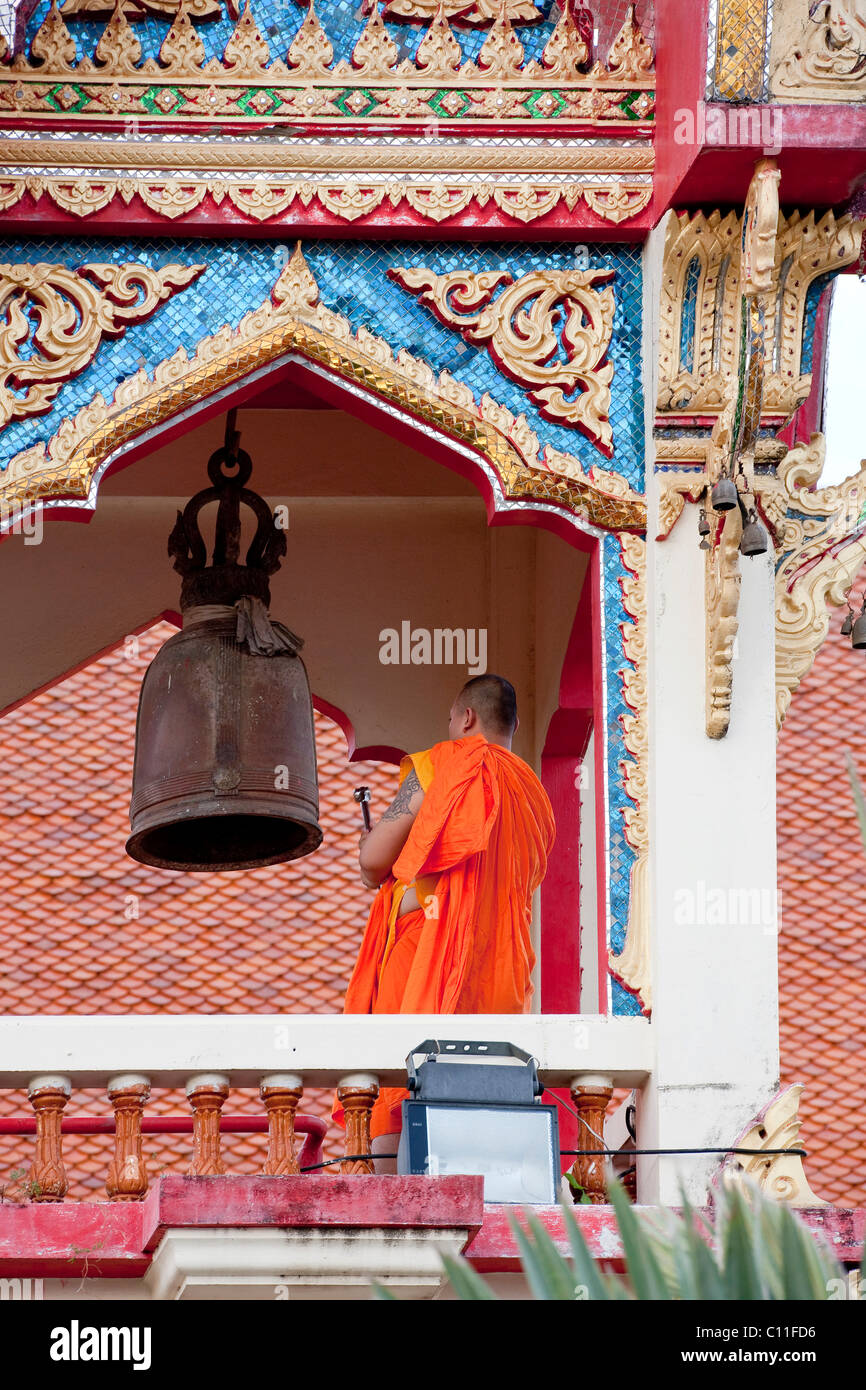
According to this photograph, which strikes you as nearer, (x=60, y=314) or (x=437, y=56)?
(x=60, y=314)

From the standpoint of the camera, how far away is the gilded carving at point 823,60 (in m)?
9.16

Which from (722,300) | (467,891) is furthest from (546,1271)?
(722,300)

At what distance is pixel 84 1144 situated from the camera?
15664 mm

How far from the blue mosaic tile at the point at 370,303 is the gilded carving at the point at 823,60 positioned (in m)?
0.83

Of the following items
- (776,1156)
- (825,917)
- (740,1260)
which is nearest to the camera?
(740,1260)

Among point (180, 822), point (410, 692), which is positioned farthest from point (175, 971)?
point (180, 822)

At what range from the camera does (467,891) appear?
9.62m

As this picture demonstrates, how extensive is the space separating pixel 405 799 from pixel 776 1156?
1.90 metres

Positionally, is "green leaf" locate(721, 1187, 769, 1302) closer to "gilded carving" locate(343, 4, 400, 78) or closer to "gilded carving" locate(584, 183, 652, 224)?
"gilded carving" locate(584, 183, 652, 224)

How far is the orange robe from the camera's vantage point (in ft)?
31.3

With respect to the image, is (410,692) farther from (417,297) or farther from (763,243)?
(763,243)

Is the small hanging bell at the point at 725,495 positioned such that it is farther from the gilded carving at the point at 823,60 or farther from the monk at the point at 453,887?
the monk at the point at 453,887

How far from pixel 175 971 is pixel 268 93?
8.12 metres

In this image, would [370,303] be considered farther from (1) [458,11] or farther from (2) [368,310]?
(1) [458,11]
